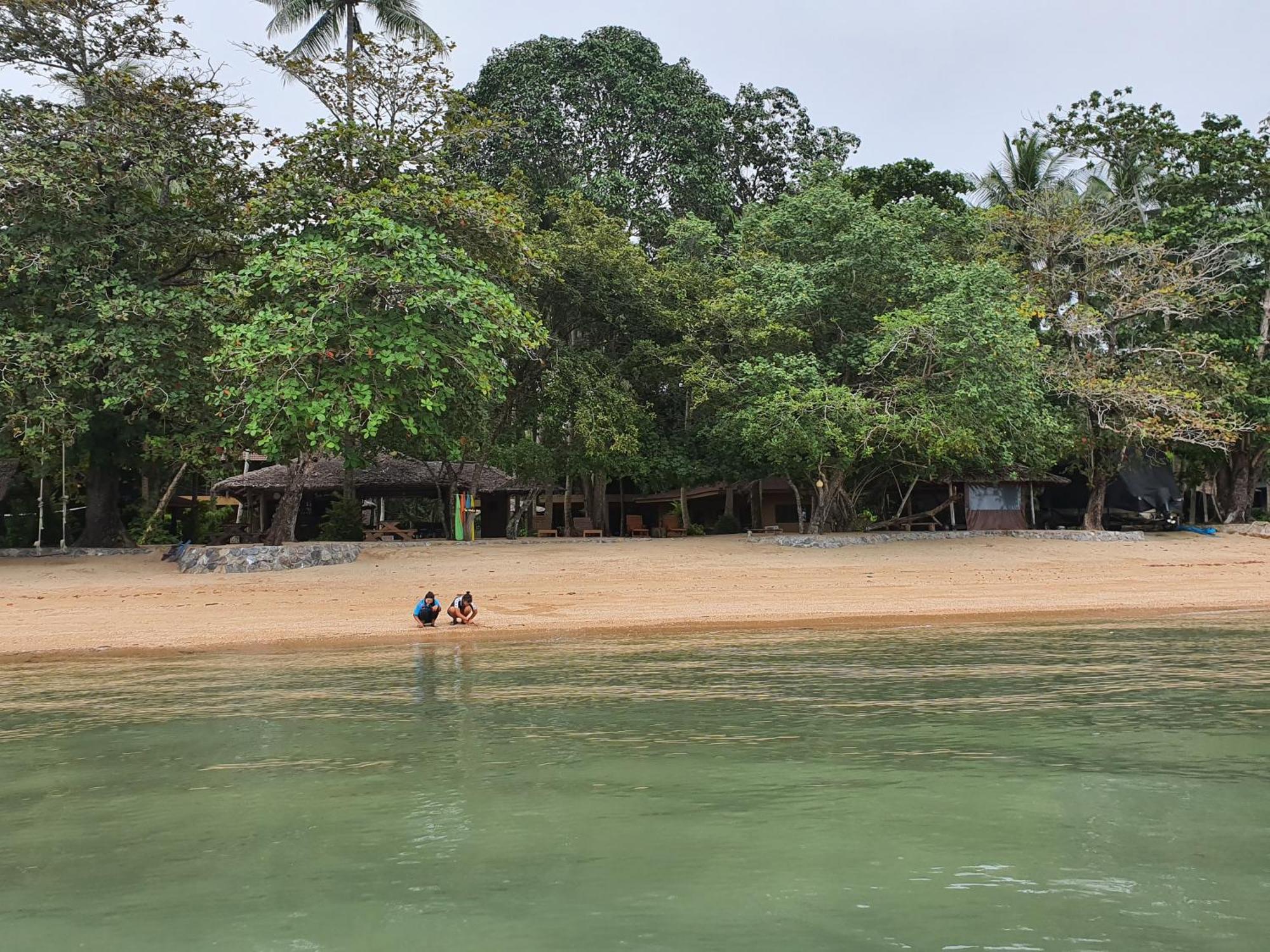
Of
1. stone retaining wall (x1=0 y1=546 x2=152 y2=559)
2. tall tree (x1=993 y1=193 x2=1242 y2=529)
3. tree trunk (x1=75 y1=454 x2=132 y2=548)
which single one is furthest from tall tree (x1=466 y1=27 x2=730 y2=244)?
stone retaining wall (x1=0 y1=546 x2=152 y2=559)

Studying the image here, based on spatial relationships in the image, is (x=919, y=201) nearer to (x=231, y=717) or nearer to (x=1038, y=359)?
(x=1038, y=359)

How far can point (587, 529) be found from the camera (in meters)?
34.6

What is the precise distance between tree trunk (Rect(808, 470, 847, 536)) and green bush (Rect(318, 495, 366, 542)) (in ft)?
41.3

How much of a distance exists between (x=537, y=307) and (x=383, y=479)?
8.50m

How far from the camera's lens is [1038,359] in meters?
25.0

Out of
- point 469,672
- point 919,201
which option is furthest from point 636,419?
point 469,672

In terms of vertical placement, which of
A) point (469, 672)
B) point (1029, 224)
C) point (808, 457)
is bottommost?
point (469, 672)

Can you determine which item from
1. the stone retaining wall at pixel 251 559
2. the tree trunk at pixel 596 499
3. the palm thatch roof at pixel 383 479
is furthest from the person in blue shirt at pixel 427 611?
the tree trunk at pixel 596 499

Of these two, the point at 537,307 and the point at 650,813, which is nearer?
the point at 650,813

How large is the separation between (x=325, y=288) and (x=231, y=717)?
13287 mm

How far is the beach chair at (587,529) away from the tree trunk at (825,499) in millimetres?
6701

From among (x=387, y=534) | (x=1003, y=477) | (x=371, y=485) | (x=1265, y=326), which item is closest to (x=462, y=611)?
(x=387, y=534)

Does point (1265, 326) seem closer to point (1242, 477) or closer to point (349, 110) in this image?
point (1242, 477)

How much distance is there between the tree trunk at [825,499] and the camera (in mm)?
26109
